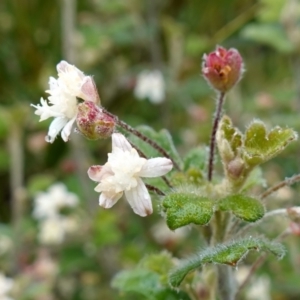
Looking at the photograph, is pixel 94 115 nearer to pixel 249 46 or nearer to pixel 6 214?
pixel 6 214

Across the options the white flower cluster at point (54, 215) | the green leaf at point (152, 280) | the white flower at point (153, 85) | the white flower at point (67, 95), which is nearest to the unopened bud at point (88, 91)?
the white flower at point (67, 95)

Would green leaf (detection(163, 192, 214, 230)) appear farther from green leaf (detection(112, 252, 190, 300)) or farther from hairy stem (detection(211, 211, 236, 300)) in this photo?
green leaf (detection(112, 252, 190, 300))

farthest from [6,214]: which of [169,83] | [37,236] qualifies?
[169,83]

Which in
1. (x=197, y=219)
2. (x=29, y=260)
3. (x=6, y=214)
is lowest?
(x=197, y=219)

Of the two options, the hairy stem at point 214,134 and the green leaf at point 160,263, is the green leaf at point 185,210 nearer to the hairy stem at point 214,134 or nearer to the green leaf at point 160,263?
the hairy stem at point 214,134

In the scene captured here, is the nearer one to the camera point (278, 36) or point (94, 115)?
point (94, 115)

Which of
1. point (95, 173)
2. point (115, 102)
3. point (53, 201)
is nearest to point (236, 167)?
point (95, 173)

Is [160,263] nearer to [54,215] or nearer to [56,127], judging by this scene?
[56,127]
